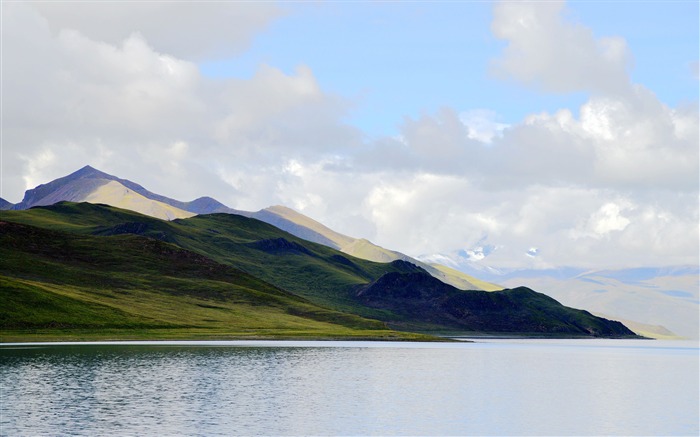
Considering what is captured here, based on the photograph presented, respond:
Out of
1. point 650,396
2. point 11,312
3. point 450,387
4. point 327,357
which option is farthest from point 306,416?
point 11,312

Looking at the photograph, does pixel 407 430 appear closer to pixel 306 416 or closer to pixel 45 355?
pixel 306 416

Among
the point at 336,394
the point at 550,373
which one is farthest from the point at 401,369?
the point at 336,394

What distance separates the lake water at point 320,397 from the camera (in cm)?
6706

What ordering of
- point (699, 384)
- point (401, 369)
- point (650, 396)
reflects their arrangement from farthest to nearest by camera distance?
point (401, 369), point (699, 384), point (650, 396)

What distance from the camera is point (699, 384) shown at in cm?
11488

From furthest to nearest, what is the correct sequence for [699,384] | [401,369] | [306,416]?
1. [401,369]
2. [699,384]
3. [306,416]

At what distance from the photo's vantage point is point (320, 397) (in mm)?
86000

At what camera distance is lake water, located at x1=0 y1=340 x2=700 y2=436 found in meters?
67.1

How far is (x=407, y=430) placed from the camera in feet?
219

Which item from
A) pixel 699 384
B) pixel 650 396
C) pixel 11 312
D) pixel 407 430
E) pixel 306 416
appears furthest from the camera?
pixel 11 312

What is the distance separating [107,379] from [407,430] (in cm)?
4431

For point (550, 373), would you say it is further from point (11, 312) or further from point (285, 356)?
point (11, 312)

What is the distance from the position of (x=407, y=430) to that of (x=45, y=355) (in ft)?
275

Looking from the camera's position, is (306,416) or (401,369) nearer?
(306,416)
